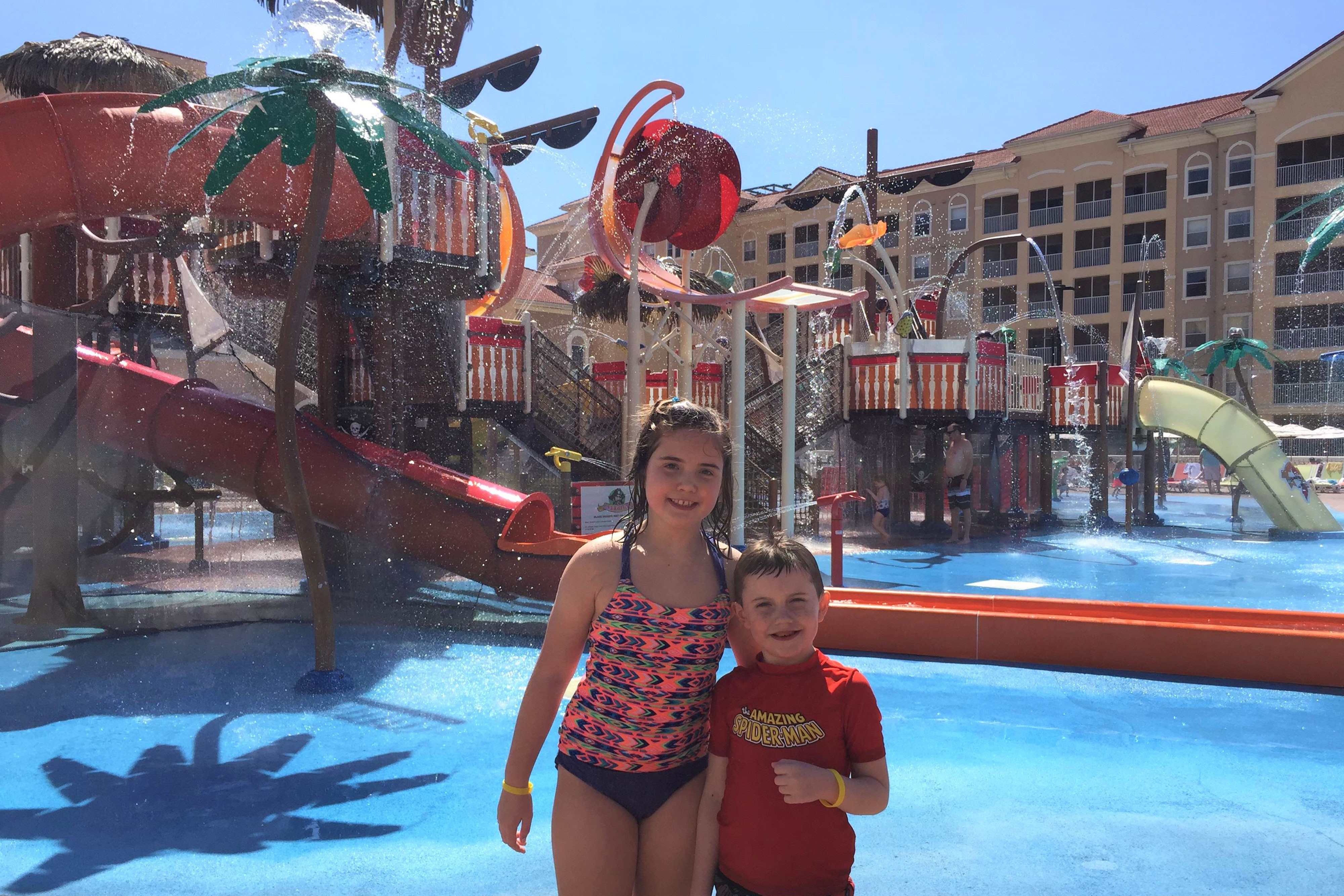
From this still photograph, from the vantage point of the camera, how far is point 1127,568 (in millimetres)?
13289

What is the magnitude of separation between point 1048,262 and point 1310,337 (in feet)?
36.6

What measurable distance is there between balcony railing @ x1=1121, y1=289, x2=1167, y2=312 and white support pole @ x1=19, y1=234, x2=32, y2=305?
41.9 meters

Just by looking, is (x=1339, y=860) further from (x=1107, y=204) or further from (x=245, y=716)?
(x=1107, y=204)

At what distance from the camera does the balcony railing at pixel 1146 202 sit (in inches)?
1677

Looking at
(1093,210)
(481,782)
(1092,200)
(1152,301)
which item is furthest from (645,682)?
(1092,200)

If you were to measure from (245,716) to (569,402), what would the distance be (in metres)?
9.25

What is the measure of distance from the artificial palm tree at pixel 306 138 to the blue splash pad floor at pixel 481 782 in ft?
3.90

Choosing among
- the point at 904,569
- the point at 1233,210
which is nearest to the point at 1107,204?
the point at 1233,210

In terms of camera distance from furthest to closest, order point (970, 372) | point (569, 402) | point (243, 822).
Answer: point (970, 372)
point (569, 402)
point (243, 822)

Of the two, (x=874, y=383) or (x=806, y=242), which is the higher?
(x=806, y=242)

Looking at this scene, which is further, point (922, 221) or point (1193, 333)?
point (922, 221)

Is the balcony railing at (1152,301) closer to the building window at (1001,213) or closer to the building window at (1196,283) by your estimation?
the building window at (1196,283)

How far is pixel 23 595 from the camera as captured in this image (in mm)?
9344

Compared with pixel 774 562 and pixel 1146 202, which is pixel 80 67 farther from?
pixel 1146 202
